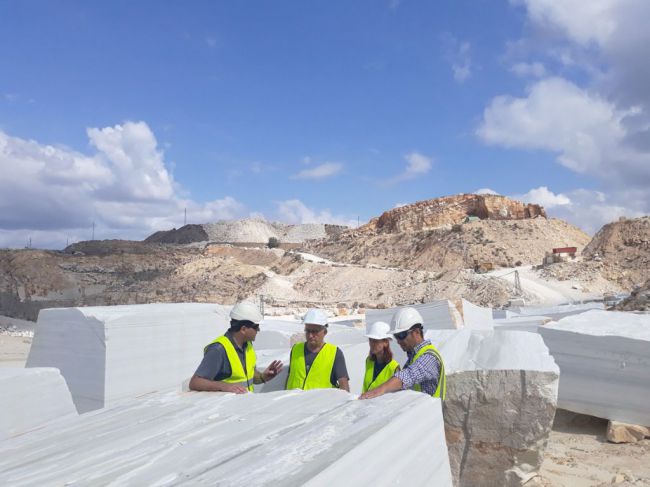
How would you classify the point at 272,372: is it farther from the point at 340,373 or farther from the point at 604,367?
the point at 604,367

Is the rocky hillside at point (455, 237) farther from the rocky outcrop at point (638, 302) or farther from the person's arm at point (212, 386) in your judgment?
the person's arm at point (212, 386)

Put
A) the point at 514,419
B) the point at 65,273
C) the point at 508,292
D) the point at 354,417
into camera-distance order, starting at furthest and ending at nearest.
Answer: the point at 65,273 → the point at 508,292 → the point at 514,419 → the point at 354,417

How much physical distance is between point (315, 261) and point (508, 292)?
1393cm

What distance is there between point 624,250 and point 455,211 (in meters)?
19.3

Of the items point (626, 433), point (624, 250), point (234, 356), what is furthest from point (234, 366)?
point (624, 250)

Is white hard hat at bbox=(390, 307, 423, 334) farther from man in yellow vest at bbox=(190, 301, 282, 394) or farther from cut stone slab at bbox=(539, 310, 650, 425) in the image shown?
cut stone slab at bbox=(539, 310, 650, 425)

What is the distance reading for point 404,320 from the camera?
2916 millimetres

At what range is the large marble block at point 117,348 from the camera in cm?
469

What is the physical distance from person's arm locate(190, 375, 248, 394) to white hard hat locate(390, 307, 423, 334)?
867 mm

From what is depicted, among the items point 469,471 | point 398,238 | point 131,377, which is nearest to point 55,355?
point 131,377

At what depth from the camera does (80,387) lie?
15.7ft

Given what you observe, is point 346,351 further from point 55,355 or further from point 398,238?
point 398,238

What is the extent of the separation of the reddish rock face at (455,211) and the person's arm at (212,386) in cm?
4170

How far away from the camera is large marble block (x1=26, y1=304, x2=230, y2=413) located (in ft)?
15.4
